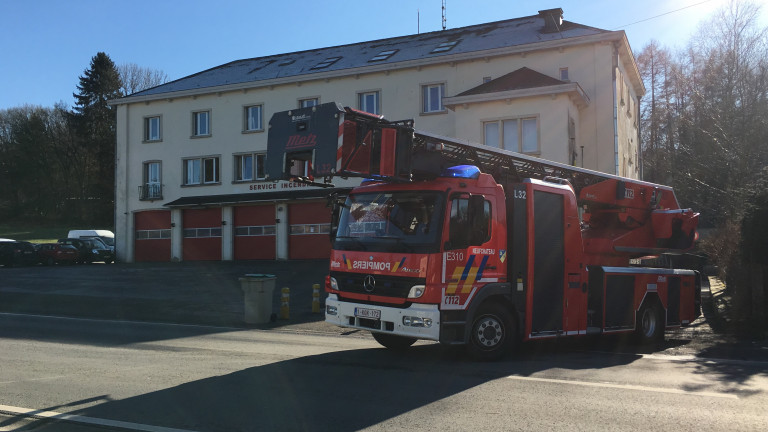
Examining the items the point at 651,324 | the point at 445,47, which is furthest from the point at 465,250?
the point at 445,47

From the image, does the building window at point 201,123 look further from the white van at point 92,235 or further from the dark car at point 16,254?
the white van at point 92,235

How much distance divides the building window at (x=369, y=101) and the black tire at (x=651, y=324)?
22.8 metres

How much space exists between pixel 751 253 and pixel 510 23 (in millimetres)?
23852

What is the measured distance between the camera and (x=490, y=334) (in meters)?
8.45

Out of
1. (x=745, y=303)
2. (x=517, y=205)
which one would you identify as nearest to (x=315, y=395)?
(x=517, y=205)

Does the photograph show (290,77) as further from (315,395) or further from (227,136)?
(315,395)

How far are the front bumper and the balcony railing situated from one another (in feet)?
105

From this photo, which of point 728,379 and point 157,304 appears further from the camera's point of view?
point 157,304

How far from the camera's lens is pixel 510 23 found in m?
33.7

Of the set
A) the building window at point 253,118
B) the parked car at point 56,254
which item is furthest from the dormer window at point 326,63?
the parked car at point 56,254

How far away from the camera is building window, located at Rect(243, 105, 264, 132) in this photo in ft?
116

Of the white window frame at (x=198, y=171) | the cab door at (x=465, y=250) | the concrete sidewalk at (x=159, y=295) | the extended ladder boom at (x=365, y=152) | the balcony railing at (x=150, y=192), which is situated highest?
the white window frame at (x=198, y=171)

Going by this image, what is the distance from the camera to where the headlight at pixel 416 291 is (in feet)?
25.7

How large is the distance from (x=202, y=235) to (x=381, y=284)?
99.9 ft
